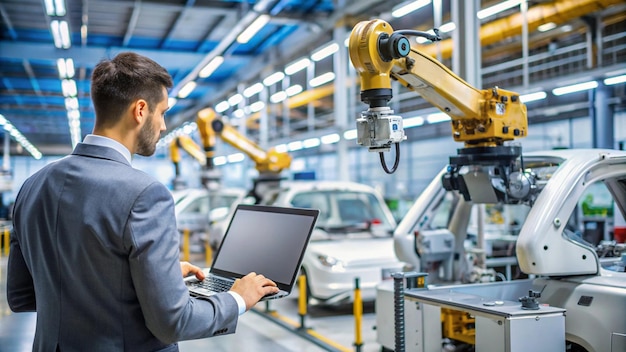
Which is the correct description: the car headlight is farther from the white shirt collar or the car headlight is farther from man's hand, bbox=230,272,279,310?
the white shirt collar

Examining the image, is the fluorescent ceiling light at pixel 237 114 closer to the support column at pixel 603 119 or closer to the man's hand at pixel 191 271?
the support column at pixel 603 119

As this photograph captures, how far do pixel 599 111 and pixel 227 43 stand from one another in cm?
768

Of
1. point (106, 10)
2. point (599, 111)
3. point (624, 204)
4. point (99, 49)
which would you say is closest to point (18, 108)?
point (99, 49)

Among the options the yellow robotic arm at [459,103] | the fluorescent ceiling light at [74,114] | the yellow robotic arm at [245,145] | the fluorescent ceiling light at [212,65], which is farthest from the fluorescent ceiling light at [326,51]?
the fluorescent ceiling light at [74,114]

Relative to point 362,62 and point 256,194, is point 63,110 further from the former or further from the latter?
point 362,62

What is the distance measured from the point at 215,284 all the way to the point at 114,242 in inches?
26.9

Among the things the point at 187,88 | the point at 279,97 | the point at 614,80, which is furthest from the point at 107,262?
the point at 187,88

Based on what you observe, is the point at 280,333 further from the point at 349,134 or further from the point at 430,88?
the point at 349,134

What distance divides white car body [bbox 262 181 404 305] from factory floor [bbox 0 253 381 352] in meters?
0.29

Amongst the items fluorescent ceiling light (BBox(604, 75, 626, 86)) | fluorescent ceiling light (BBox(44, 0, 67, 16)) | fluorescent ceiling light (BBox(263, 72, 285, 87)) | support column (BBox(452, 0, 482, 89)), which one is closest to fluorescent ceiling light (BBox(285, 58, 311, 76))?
fluorescent ceiling light (BBox(263, 72, 285, 87))

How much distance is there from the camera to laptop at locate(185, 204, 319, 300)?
225 cm

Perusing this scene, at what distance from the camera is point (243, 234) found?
8.54 ft

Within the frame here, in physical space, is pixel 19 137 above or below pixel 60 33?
below

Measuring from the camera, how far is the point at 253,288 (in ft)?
6.82
